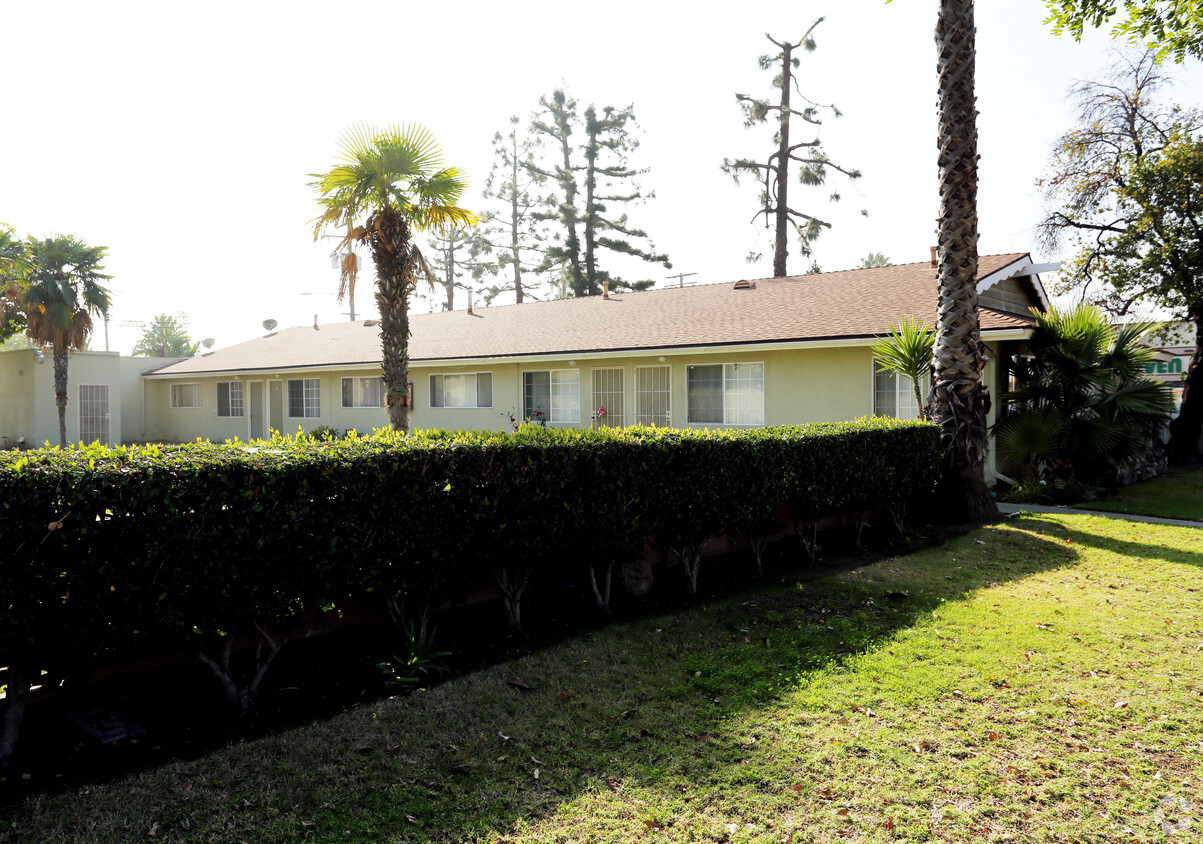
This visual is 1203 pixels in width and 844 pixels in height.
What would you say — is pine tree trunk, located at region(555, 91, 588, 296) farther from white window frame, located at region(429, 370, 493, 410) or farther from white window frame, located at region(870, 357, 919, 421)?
white window frame, located at region(870, 357, 919, 421)

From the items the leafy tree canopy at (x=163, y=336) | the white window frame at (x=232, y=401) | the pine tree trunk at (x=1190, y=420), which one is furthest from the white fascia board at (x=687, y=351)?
the leafy tree canopy at (x=163, y=336)

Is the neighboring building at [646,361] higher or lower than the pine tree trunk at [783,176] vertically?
lower

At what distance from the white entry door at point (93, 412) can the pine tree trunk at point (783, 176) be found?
81.3 ft

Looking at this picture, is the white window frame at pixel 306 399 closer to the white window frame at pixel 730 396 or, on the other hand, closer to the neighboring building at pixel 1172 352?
the white window frame at pixel 730 396

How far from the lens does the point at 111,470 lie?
4.05 meters

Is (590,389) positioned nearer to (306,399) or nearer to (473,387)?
(473,387)

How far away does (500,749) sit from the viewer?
4059 millimetres

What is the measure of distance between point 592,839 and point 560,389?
1642 cm

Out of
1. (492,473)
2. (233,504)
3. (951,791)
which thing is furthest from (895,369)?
(233,504)

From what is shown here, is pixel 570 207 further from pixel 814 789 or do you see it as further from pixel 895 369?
pixel 814 789

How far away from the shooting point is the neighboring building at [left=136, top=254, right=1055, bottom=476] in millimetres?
15070

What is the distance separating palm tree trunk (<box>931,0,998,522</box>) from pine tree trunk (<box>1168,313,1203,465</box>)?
1234 cm

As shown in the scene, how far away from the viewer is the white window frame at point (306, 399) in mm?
24797

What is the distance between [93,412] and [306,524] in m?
27.5
